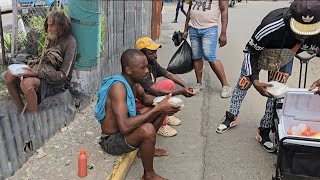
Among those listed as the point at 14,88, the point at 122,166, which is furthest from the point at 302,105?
the point at 14,88

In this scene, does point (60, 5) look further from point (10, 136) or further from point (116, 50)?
point (10, 136)

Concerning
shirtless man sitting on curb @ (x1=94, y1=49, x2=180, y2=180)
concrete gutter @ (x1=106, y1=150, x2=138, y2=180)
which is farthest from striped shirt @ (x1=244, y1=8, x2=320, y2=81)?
concrete gutter @ (x1=106, y1=150, x2=138, y2=180)

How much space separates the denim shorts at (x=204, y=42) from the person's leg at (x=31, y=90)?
7.67ft

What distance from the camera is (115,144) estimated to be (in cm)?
332

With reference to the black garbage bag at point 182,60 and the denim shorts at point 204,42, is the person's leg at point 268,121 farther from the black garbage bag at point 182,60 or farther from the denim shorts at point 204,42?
the black garbage bag at point 182,60

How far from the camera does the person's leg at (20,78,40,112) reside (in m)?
3.68

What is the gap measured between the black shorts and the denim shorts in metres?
2.31

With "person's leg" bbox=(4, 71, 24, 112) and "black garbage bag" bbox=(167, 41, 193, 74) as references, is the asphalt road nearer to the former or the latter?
"black garbage bag" bbox=(167, 41, 193, 74)

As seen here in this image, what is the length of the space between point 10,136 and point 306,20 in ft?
8.04

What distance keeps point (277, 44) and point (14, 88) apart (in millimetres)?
2516

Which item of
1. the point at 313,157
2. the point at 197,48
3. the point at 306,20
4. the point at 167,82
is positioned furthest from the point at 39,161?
the point at 197,48

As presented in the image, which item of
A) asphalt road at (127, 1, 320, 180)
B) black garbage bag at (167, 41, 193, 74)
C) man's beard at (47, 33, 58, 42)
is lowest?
asphalt road at (127, 1, 320, 180)

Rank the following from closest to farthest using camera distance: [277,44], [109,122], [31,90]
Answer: [109,122], [277,44], [31,90]

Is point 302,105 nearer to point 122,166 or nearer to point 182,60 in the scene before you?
point 122,166
